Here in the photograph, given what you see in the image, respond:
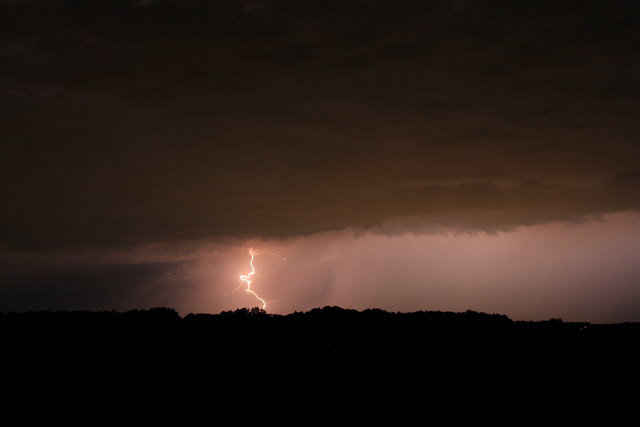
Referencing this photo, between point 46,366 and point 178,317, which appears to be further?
point 178,317

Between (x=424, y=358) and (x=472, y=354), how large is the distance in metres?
3.06

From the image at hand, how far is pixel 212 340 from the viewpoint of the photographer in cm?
3803

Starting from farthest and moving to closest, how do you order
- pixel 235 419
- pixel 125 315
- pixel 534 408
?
1. pixel 125 315
2. pixel 534 408
3. pixel 235 419

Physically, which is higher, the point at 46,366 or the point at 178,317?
the point at 178,317

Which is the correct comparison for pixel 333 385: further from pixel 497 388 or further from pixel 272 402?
pixel 497 388

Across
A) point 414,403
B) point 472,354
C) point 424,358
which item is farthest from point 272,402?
point 472,354

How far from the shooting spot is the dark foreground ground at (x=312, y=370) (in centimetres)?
3108

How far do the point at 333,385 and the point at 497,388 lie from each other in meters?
8.89

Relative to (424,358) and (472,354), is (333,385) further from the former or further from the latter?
(472,354)

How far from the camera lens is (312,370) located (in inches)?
1403

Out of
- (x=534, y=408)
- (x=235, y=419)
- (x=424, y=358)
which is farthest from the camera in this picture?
(x=424, y=358)

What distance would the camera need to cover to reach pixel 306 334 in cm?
3969

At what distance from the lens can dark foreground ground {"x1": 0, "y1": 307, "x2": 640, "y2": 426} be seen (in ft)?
102

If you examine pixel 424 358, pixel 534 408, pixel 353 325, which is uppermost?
pixel 353 325
